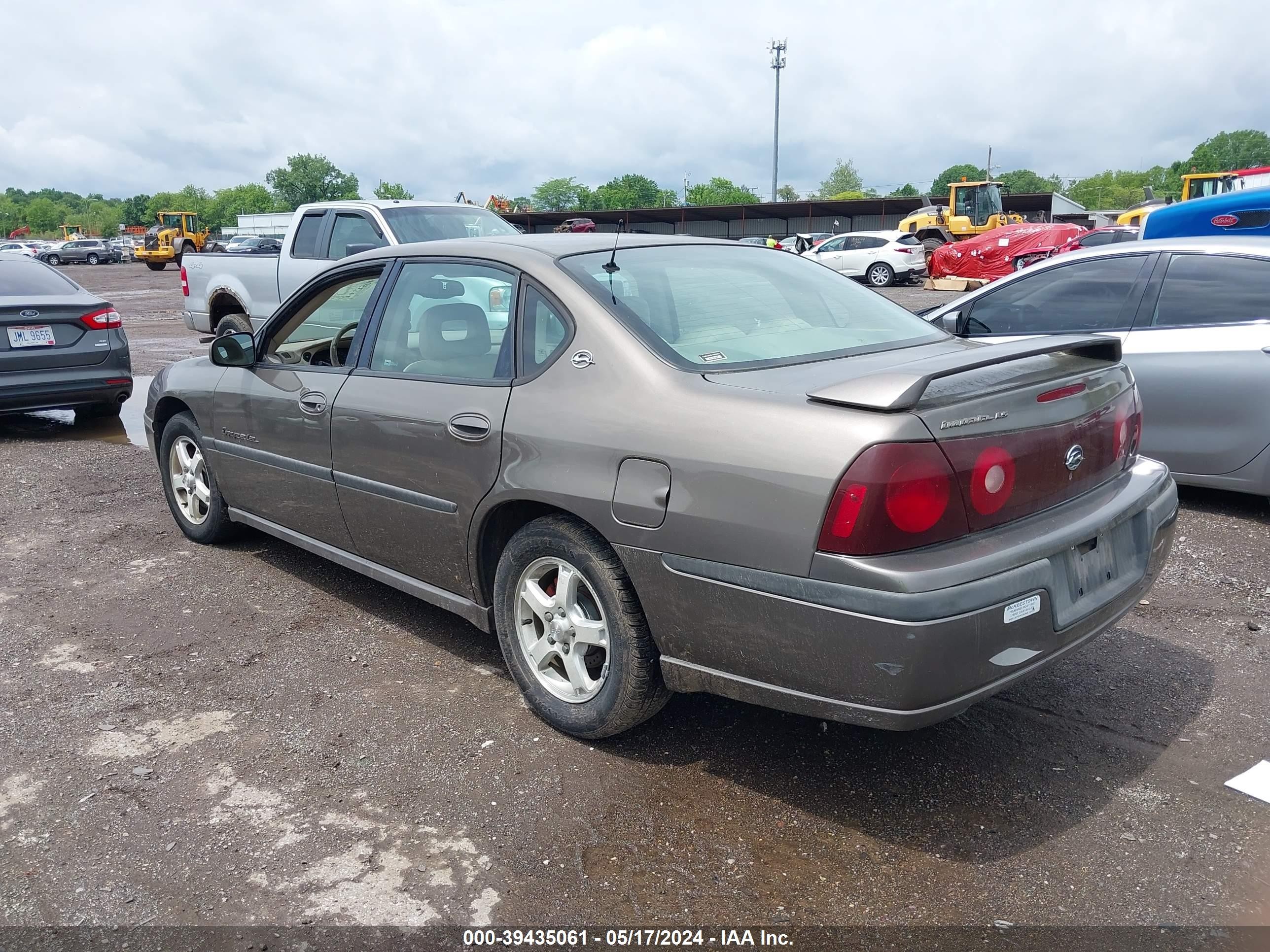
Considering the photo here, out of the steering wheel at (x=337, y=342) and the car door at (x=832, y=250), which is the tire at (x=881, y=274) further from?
the steering wheel at (x=337, y=342)

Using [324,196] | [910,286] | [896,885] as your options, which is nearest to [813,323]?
[896,885]

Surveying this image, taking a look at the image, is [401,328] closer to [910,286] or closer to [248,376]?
[248,376]

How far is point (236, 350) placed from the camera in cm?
454

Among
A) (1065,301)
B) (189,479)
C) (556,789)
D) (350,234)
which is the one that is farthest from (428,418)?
(350,234)

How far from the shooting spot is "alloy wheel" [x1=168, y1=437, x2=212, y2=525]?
5.19 meters

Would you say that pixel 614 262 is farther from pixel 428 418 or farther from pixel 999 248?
pixel 999 248

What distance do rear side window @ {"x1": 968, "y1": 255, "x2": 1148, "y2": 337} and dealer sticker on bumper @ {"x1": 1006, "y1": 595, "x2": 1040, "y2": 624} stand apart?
Answer: 3353mm

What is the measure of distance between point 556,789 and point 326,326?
2.38 metres

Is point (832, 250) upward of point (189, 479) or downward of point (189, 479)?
upward

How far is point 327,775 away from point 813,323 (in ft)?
7.06

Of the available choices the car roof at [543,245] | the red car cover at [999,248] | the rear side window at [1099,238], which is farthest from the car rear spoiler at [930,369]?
the red car cover at [999,248]

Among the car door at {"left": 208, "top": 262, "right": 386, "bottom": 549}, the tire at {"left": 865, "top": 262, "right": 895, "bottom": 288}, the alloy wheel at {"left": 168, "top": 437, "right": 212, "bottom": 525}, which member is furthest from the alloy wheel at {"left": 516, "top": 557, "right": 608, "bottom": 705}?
the tire at {"left": 865, "top": 262, "right": 895, "bottom": 288}

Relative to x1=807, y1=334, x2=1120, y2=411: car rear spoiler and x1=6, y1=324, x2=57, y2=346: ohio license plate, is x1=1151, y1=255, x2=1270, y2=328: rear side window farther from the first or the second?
x1=6, y1=324, x2=57, y2=346: ohio license plate

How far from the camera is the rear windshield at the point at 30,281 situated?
8.40 metres
